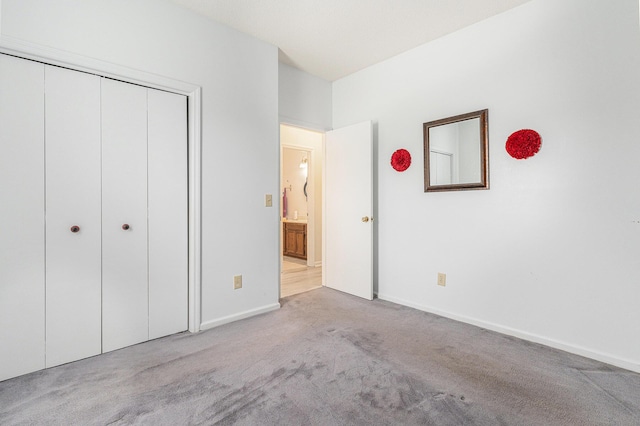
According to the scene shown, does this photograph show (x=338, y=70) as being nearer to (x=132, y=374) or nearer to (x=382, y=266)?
(x=382, y=266)

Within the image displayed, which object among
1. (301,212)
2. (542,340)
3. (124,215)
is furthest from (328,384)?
(301,212)

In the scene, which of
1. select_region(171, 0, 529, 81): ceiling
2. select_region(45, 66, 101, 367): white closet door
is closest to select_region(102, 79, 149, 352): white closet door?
select_region(45, 66, 101, 367): white closet door

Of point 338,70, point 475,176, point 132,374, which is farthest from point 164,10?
point 475,176

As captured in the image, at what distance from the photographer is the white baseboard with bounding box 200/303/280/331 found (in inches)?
101

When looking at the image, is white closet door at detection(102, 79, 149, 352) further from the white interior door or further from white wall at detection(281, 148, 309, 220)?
white wall at detection(281, 148, 309, 220)

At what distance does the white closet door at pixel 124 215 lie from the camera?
83.8 inches

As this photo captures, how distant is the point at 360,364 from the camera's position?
199 centimetres

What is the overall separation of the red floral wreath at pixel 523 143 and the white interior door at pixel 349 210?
133 centimetres

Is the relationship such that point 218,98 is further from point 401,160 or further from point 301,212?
point 301,212

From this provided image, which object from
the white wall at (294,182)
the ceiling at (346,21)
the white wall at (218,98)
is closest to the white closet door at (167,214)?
the white wall at (218,98)

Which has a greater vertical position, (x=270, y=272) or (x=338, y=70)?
(x=338, y=70)

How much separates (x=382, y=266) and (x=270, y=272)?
127cm

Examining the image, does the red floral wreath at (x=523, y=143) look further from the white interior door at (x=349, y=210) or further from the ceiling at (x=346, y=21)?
the white interior door at (x=349, y=210)

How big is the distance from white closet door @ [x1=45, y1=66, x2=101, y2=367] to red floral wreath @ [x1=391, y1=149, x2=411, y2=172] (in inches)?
102
